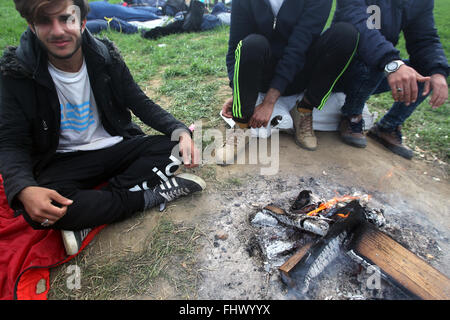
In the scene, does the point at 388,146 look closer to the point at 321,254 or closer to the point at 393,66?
the point at 393,66

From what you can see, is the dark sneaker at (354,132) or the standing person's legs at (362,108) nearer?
the standing person's legs at (362,108)

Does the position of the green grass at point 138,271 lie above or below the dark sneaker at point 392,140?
below

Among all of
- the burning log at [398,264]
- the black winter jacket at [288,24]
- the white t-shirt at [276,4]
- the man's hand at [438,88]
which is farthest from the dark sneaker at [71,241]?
the man's hand at [438,88]

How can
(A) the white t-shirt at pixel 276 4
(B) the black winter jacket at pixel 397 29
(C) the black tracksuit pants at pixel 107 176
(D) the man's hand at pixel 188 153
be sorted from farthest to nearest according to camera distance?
(A) the white t-shirt at pixel 276 4, (B) the black winter jacket at pixel 397 29, (D) the man's hand at pixel 188 153, (C) the black tracksuit pants at pixel 107 176

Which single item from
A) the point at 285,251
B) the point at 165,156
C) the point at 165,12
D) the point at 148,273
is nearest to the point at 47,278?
the point at 148,273

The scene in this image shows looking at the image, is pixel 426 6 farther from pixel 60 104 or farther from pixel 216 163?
pixel 60 104

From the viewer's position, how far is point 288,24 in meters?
2.31

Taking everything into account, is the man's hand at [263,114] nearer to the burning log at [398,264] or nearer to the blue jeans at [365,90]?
the blue jeans at [365,90]

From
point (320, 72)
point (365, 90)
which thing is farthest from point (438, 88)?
point (320, 72)

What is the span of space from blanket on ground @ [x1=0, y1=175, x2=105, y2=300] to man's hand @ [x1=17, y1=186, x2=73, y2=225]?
0.27 metres

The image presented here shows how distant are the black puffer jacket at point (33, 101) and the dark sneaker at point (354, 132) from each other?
1.81 m

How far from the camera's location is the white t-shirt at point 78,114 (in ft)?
5.84

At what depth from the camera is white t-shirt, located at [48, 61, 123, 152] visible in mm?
1780

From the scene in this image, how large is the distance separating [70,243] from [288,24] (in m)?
2.39
